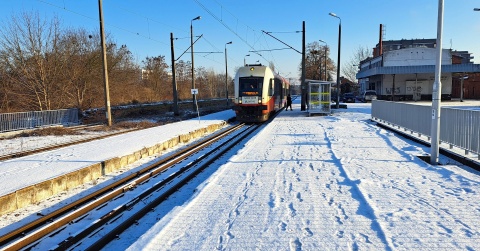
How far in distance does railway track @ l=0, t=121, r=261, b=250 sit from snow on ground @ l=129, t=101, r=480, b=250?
90 cm

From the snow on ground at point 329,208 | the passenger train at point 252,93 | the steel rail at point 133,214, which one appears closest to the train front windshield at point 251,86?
the passenger train at point 252,93

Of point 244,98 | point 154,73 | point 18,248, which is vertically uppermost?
point 154,73

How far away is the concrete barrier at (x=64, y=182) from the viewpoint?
633 cm

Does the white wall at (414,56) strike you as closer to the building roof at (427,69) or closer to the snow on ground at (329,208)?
the building roof at (427,69)

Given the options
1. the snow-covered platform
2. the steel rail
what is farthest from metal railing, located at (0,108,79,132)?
the steel rail

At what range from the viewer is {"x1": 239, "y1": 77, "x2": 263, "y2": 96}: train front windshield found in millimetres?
22594

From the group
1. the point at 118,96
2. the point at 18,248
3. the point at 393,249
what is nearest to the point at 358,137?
the point at 393,249

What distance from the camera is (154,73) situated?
213 ft

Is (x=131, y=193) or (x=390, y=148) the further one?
(x=390, y=148)

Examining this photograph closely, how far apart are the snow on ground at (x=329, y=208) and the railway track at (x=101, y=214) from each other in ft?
2.97

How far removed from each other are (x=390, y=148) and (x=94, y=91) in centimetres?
3215

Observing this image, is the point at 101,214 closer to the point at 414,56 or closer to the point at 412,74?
the point at 412,74

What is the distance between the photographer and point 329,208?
5.42 m

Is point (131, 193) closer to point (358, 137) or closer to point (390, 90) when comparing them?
point (358, 137)
